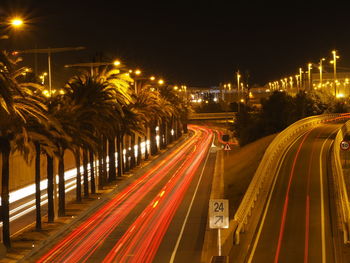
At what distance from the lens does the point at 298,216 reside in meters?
29.2

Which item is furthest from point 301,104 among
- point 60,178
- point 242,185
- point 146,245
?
point 146,245

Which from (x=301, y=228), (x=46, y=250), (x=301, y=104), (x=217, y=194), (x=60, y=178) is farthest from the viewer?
(x=301, y=104)

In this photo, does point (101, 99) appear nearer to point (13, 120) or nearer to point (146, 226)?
point (146, 226)

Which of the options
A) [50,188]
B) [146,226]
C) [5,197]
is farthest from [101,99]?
[5,197]

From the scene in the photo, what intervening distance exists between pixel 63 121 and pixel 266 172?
16.7m

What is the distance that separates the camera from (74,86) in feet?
119

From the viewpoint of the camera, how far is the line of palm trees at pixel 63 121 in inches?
896

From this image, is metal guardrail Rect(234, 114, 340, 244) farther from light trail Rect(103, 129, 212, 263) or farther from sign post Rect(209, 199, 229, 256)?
sign post Rect(209, 199, 229, 256)

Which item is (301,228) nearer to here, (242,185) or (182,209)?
(182,209)

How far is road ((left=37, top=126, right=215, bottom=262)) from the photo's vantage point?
2312cm

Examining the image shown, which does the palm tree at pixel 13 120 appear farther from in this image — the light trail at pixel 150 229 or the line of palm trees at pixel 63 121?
the light trail at pixel 150 229

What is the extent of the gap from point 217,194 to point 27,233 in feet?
46.3

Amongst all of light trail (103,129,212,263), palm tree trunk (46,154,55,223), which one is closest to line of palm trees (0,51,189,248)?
palm tree trunk (46,154,55,223)

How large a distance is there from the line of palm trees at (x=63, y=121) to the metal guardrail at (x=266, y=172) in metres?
7.93
